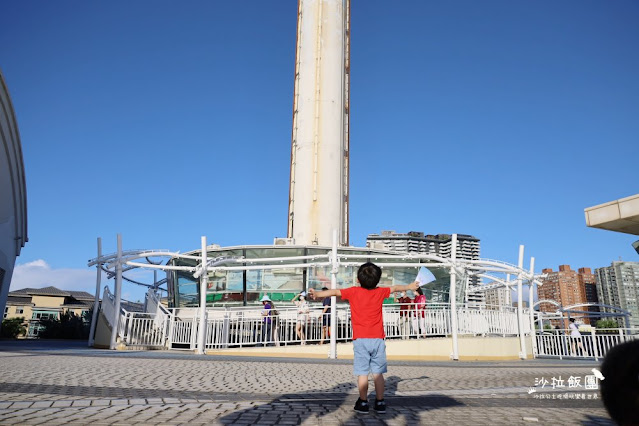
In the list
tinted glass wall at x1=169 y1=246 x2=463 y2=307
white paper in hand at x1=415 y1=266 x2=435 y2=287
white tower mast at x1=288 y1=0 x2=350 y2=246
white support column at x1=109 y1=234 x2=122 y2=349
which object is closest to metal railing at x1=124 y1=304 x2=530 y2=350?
white support column at x1=109 y1=234 x2=122 y2=349

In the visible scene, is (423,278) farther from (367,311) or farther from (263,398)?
(263,398)

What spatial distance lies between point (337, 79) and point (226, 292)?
15248mm

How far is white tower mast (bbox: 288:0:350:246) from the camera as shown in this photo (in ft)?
88.2

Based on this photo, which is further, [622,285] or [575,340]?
[622,285]

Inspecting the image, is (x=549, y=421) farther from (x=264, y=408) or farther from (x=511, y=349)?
(x=511, y=349)

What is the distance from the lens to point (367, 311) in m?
4.70

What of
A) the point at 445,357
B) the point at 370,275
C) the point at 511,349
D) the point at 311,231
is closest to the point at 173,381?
the point at 370,275

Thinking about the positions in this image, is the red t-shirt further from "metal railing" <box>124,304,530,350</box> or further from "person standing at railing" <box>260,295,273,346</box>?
"person standing at railing" <box>260,295,273,346</box>

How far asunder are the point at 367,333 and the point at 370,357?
230 millimetres

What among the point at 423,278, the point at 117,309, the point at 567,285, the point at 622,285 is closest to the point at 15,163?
the point at 117,309

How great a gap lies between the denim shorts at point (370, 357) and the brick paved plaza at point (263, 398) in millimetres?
412

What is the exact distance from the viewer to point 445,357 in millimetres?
14094

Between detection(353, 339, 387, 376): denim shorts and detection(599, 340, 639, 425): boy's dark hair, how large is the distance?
3.33 metres

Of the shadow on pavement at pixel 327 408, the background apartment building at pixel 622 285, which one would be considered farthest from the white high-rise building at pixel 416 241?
the shadow on pavement at pixel 327 408
